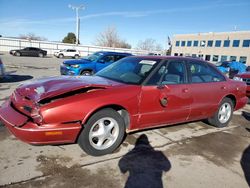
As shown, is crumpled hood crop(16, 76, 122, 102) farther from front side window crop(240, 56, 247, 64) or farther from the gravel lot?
front side window crop(240, 56, 247, 64)

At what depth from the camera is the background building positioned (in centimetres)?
4866

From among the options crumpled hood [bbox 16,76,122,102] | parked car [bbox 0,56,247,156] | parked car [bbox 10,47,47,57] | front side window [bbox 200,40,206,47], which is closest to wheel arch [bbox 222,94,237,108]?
parked car [bbox 0,56,247,156]

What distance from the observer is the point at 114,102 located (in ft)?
11.7

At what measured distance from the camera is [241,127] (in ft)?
18.9

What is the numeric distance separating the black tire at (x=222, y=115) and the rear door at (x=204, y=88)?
9.7 inches

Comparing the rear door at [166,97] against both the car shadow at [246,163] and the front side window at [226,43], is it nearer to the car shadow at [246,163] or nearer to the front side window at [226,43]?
the car shadow at [246,163]

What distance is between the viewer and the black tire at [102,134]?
3.41 m

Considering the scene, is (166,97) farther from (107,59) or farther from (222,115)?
(107,59)

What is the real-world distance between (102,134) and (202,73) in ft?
8.72

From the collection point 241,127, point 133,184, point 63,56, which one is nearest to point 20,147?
point 133,184

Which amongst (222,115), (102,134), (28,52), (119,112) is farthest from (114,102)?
(28,52)

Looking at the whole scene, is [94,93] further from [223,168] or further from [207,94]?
[207,94]

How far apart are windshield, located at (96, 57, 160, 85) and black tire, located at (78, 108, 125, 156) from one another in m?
0.75

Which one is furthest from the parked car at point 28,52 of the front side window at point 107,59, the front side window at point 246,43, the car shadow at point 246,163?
the front side window at point 246,43
